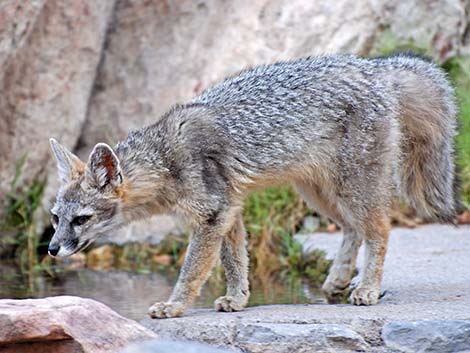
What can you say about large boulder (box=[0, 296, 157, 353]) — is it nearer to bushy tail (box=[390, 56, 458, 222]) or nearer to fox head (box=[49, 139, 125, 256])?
fox head (box=[49, 139, 125, 256])

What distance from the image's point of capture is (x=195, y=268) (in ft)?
21.3

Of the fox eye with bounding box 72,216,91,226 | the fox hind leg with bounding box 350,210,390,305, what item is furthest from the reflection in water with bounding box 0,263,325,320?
the fox eye with bounding box 72,216,91,226

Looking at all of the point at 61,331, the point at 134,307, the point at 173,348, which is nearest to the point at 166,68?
the point at 134,307

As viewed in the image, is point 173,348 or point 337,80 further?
point 337,80

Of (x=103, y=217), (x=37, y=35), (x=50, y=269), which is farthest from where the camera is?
(x=37, y=35)

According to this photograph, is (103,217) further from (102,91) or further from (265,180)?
(102,91)

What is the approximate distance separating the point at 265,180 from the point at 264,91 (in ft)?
2.09

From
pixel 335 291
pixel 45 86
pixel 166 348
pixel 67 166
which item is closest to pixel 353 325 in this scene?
pixel 335 291

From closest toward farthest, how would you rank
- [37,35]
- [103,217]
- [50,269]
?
1. [103,217]
2. [50,269]
3. [37,35]

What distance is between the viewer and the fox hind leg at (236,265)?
6.77m

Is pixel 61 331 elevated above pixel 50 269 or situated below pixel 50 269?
above

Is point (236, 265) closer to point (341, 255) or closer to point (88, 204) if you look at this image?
point (341, 255)

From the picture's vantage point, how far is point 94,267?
406 inches

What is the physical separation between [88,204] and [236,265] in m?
1.09
